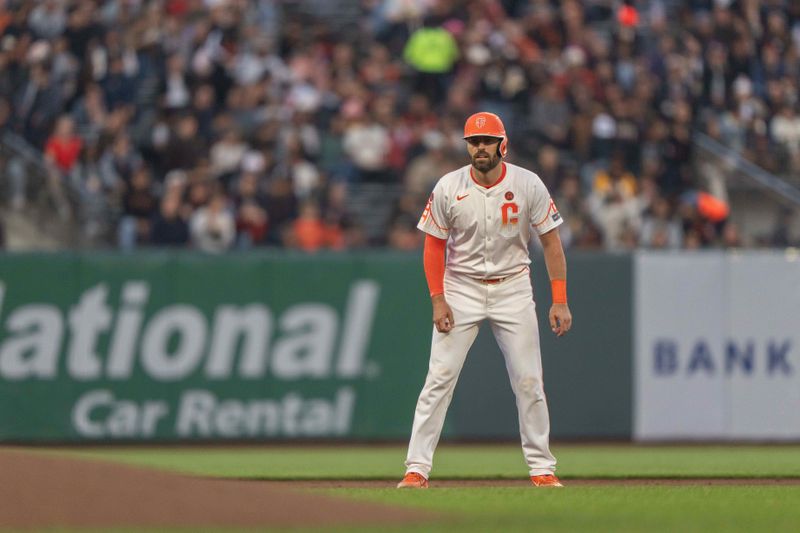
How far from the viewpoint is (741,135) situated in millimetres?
19688

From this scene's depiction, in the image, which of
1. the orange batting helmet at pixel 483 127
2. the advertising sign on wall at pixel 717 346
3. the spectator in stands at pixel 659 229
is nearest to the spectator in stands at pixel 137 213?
the advertising sign on wall at pixel 717 346

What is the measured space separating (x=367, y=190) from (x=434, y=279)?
9.00 m

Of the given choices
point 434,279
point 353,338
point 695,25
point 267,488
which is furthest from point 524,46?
point 267,488

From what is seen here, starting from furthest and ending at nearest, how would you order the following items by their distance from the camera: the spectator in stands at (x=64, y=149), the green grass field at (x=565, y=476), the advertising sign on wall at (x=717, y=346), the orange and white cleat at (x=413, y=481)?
the spectator in stands at (x=64, y=149) < the advertising sign on wall at (x=717, y=346) < the orange and white cleat at (x=413, y=481) < the green grass field at (x=565, y=476)

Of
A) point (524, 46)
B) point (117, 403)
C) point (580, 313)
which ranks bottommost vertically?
point (117, 403)

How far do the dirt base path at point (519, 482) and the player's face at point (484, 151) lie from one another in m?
2.10

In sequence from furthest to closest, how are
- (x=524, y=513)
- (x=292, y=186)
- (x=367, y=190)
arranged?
(x=367, y=190)
(x=292, y=186)
(x=524, y=513)

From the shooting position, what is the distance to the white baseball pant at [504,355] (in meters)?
9.30

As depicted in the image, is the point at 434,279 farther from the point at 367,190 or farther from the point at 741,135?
the point at 741,135

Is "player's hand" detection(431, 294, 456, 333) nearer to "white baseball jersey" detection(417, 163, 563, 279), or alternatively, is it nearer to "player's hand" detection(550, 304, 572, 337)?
"white baseball jersey" detection(417, 163, 563, 279)

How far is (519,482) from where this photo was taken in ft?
A: 33.9

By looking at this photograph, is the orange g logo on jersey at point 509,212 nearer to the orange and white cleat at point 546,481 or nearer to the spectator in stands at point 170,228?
the orange and white cleat at point 546,481

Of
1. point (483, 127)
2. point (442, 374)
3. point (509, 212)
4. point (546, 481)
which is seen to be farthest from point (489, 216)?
point (546, 481)

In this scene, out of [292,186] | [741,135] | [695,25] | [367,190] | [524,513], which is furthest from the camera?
[695,25]
